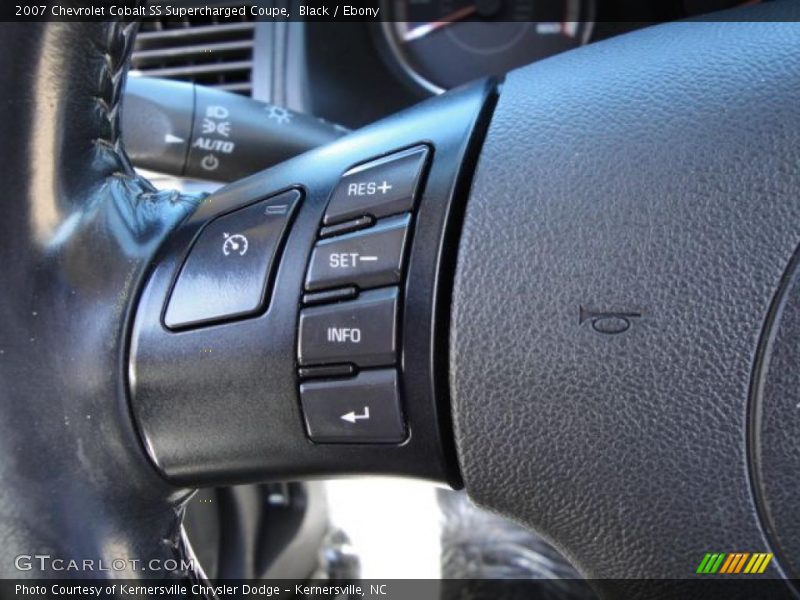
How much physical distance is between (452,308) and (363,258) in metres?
0.07

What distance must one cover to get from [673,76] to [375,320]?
9.4 inches

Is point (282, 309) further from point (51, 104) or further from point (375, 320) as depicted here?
point (51, 104)

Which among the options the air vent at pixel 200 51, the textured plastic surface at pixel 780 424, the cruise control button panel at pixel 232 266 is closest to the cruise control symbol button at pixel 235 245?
the cruise control button panel at pixel 232 266

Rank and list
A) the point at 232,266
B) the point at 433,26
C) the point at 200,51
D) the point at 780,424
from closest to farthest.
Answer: the point at 780,424 < the point at 232,266 < the point at 200,51 < the point at 433,26

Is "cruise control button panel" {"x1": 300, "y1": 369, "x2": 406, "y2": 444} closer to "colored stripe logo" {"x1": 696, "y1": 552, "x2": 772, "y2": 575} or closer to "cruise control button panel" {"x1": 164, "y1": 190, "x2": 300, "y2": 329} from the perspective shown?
"cruise control button panel" {"x1": 164, "y1": 190, "x2": 300, "y2": 329}

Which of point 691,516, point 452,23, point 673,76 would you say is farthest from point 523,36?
point 691,516

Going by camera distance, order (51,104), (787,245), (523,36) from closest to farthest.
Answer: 1. (787,245)
2. (51,104)
3. (523,36)

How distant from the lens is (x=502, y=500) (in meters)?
0.65

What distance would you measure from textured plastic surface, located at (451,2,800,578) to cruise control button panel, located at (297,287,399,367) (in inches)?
1.6

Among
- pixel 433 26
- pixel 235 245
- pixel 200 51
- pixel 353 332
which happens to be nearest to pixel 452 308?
pixel 353 332

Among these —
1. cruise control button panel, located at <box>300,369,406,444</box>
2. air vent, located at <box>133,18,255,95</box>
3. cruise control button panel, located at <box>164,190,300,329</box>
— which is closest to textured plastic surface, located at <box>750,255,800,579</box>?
cruise control button panel, located at <box>300,369,406,444</box>

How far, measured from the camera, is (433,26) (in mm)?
1896

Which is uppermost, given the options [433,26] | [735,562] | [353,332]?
[433,26]

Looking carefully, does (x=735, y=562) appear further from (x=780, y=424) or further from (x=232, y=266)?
(x=232, y=266)
